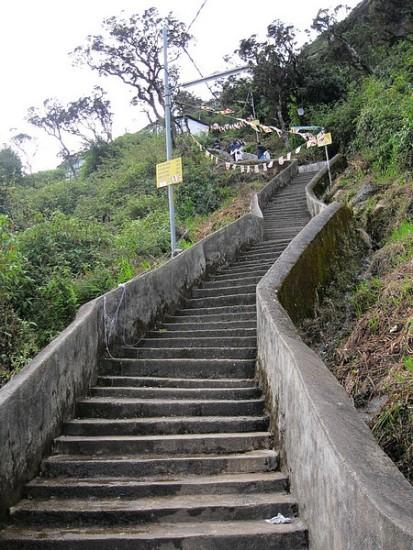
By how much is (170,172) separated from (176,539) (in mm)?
7512

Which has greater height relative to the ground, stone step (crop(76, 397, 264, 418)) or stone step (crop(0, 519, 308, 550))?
stone step (crop(76, 397, 264, 418))

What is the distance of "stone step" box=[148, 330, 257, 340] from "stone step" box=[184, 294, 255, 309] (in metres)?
1.00

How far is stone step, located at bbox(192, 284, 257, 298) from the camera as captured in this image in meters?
8.80

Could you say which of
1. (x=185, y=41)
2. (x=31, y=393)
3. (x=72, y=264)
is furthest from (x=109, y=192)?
(x=31, y=393)

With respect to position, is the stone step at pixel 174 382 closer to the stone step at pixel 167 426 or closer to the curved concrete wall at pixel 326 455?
the curved concrete wall at pixel 326 455

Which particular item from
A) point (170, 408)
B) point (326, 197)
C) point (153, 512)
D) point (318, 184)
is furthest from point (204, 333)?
point (318, 184)

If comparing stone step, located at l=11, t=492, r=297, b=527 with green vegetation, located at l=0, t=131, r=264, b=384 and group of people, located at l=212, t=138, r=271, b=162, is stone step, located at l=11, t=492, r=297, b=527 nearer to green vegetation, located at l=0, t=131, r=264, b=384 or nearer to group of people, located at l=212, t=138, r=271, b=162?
green vegetation, located at l=0, t=131, r=264, b=384

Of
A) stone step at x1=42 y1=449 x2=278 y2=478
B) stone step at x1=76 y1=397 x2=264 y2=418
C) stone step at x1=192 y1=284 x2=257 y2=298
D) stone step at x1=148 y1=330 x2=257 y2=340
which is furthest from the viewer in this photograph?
stone step at x1=192 y1=284 x2=257 y2=298

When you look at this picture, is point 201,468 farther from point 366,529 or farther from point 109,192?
point 109,192

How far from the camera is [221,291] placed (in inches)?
358

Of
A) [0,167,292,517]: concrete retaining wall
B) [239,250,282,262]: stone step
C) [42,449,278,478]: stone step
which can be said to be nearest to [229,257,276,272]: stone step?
[239,250,282,262]: stone step

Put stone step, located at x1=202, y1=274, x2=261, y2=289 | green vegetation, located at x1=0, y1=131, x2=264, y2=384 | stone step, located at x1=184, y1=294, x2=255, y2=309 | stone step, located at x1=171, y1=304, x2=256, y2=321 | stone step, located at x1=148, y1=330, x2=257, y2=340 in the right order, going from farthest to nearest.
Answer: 1. stone step, located at x1=202, y1=274, x2=261, y2=289
2. stone step, located at x1=184, y1=294, x2=255, y2=309
3. green vegetation, located at x1=0, y1=131, x2=264, y2=384
4. stone step, located at x1=171, y1=304, x2=256, y2=321
5. stone step, located at x1=148, y1=330, x2=257, y2=340

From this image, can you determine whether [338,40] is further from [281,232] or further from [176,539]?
[176,539]

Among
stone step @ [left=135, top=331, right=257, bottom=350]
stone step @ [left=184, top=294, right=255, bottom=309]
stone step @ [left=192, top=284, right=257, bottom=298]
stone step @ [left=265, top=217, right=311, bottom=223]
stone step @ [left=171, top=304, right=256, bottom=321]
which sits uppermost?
stone step @ [left=265, top=217, right=311, bottom=223]
